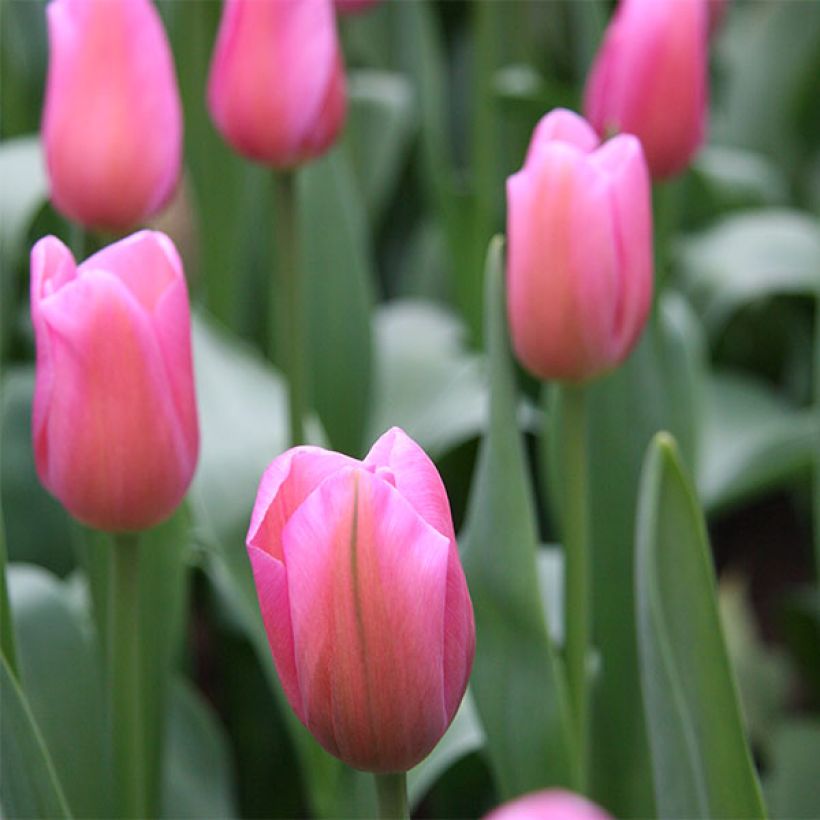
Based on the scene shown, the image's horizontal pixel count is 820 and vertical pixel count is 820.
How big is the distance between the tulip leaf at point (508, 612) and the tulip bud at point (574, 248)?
24 millimetres

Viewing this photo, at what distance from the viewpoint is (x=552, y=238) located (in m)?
0.55

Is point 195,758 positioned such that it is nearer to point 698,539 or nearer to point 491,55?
point 698,539

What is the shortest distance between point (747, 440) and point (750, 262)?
5.6 inches

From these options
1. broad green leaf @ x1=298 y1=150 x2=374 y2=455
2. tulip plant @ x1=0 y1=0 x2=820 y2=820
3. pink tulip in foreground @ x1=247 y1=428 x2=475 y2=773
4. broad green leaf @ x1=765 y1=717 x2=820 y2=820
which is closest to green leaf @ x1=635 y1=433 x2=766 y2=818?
tulip plant @ x1=0 y1=0 x2=820 y2=820

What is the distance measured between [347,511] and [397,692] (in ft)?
0.18

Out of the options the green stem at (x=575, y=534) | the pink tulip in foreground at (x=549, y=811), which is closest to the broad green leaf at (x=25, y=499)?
the green stem at (x=575, y=534)

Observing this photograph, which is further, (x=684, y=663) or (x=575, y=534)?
(x=575, y=534)

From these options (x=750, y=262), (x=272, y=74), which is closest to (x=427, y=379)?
(x=750, y=262)

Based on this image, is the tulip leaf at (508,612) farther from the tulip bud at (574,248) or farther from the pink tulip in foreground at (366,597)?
the pink tulip in foreground at (366,597)

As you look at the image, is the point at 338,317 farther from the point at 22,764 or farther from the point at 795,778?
the point at 22,764

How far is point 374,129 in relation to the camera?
1.31 meters

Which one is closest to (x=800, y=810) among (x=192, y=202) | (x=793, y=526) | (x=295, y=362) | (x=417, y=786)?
(x=417, y=786)

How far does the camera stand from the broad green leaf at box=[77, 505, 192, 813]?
706 mm

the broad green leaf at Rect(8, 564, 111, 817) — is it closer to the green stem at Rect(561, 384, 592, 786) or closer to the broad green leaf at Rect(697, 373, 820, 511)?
the green stem at Rect(561, 384, 592, 786)
